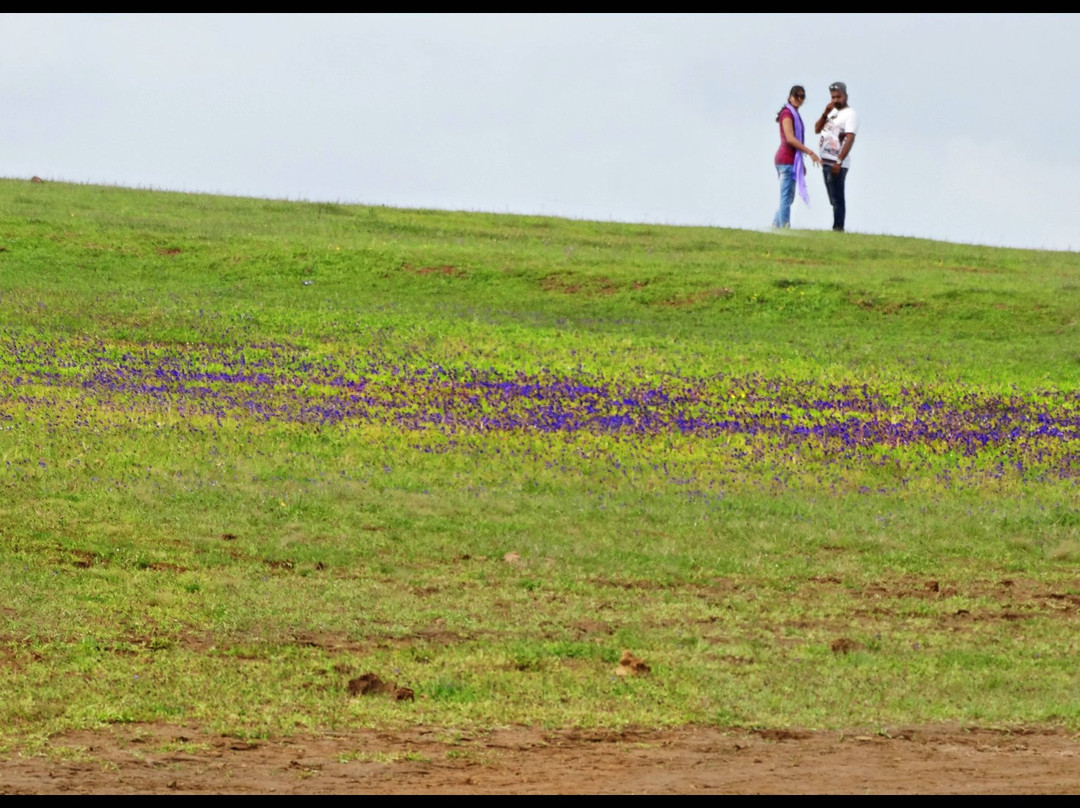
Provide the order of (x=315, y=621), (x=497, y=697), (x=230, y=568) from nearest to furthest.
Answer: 1. (x=497, y=697)
2. (x=315, y=621)
3. (x=230, y=568)

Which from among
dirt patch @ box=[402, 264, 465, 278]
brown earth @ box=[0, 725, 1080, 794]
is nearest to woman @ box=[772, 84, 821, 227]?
dirt patch @ box=[402, 264, 465, 278]

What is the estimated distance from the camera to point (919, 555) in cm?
1455

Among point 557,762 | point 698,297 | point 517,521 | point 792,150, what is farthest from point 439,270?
point 557,762

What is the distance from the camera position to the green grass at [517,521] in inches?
400

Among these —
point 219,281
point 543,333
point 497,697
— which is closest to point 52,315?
point 219,281

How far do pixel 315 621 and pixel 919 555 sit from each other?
6309 millimetres

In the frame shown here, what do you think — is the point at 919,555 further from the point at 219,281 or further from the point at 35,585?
the point at 219,281

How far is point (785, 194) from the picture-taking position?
1501 inches

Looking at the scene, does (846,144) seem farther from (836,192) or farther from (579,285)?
(579,285)

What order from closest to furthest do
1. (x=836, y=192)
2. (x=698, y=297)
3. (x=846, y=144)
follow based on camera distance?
(x=698, y=297), (x=846, y=144), (x=836, y=192)

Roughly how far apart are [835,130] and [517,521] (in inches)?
915

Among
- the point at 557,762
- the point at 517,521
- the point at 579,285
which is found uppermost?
the point at 579,285

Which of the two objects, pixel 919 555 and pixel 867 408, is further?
pixel 867 408

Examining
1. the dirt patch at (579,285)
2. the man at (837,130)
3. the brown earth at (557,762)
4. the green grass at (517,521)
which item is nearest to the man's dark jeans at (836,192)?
the man at (837,130)
